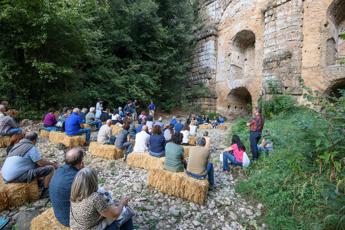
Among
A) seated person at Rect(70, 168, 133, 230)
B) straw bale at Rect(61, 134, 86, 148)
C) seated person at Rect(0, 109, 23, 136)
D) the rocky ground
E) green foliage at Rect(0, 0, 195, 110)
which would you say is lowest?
the rocky ground

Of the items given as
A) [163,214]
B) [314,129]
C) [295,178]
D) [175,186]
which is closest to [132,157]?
[175,186]

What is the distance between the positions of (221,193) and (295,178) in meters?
1.50

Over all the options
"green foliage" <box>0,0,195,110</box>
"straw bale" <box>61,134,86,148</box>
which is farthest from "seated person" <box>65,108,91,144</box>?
"green foliage" <box>0,0,195,110</box>

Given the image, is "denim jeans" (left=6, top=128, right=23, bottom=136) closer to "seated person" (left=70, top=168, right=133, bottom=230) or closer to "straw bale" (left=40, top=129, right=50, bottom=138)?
"straw bale" (left=40, top=129, right=50, bottom=138)

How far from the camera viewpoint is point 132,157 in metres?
6.50

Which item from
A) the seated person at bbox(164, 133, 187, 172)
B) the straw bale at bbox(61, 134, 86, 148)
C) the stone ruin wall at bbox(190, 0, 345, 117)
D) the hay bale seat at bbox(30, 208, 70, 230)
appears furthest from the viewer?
the stone ruin wall at bbox(190, 0, 345, 117)

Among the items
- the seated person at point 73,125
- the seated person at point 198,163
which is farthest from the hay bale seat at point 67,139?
the seated person at point 198,163

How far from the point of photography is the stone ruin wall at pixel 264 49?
1189 cm

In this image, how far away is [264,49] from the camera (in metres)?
14.7

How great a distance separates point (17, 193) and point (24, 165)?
1.55ft

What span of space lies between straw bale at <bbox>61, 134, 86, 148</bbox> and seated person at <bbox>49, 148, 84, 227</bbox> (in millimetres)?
5108

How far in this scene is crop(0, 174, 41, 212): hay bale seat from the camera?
392 cm

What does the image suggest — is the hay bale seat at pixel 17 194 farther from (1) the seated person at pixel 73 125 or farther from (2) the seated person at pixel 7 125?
(1) the seated person at pixel 73 125

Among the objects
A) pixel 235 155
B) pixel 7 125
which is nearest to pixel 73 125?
pixel 7 125
